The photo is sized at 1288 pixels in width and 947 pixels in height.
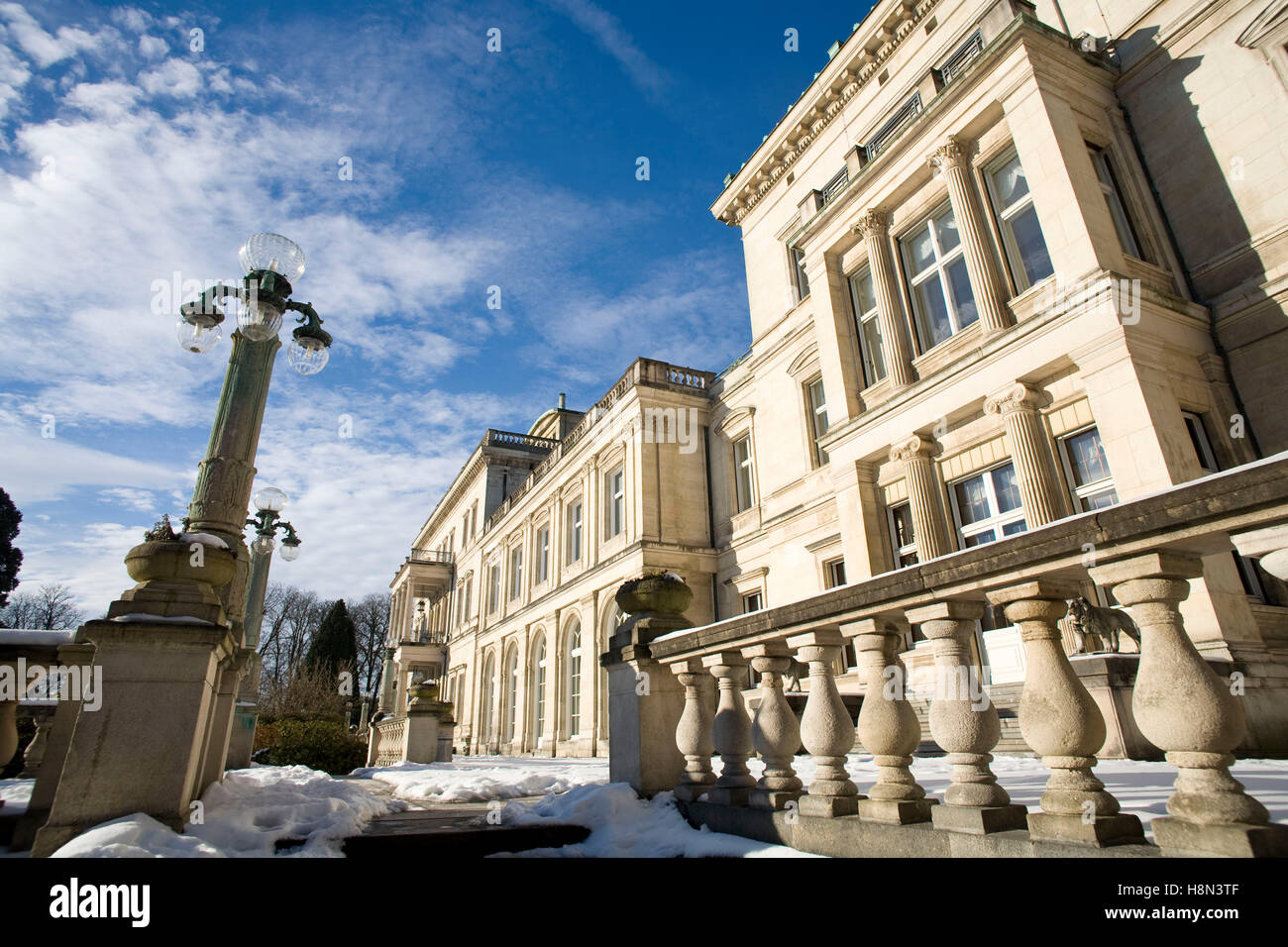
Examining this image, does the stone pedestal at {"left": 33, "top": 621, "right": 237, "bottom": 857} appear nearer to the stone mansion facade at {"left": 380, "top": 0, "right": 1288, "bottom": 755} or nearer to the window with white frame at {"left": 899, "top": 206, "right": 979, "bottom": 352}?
the stone mansion facade at {"left": 380, "top": 0, "right": 1288, "bottom": 755}

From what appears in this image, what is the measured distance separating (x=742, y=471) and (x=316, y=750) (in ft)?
41.7

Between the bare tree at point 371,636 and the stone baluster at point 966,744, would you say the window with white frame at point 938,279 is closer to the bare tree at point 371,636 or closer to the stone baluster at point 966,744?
the stone baluster at point 966,744

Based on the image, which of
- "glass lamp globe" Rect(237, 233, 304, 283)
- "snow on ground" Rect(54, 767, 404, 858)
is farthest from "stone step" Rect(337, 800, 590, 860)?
"glass lamp globe" Rect(237, 233, 304, 283)

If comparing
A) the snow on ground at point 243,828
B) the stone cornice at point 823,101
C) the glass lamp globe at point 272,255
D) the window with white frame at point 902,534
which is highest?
the stone cornice at point 823,101

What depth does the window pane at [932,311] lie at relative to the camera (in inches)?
469

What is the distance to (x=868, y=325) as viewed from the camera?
1373cm

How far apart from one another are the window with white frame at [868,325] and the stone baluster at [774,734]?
33.4 feet

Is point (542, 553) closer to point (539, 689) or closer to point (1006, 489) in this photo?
point (539, 689)

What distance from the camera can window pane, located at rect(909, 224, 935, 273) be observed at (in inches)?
484

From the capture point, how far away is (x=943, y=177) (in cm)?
1158

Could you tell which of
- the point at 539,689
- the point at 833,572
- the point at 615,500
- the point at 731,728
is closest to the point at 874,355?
the point at 833,572

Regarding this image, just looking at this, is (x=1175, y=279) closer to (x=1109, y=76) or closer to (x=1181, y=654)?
(x=1109, y=76)

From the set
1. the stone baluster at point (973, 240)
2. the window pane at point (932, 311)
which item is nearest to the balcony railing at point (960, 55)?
the stone baluster at point (973, 240)
